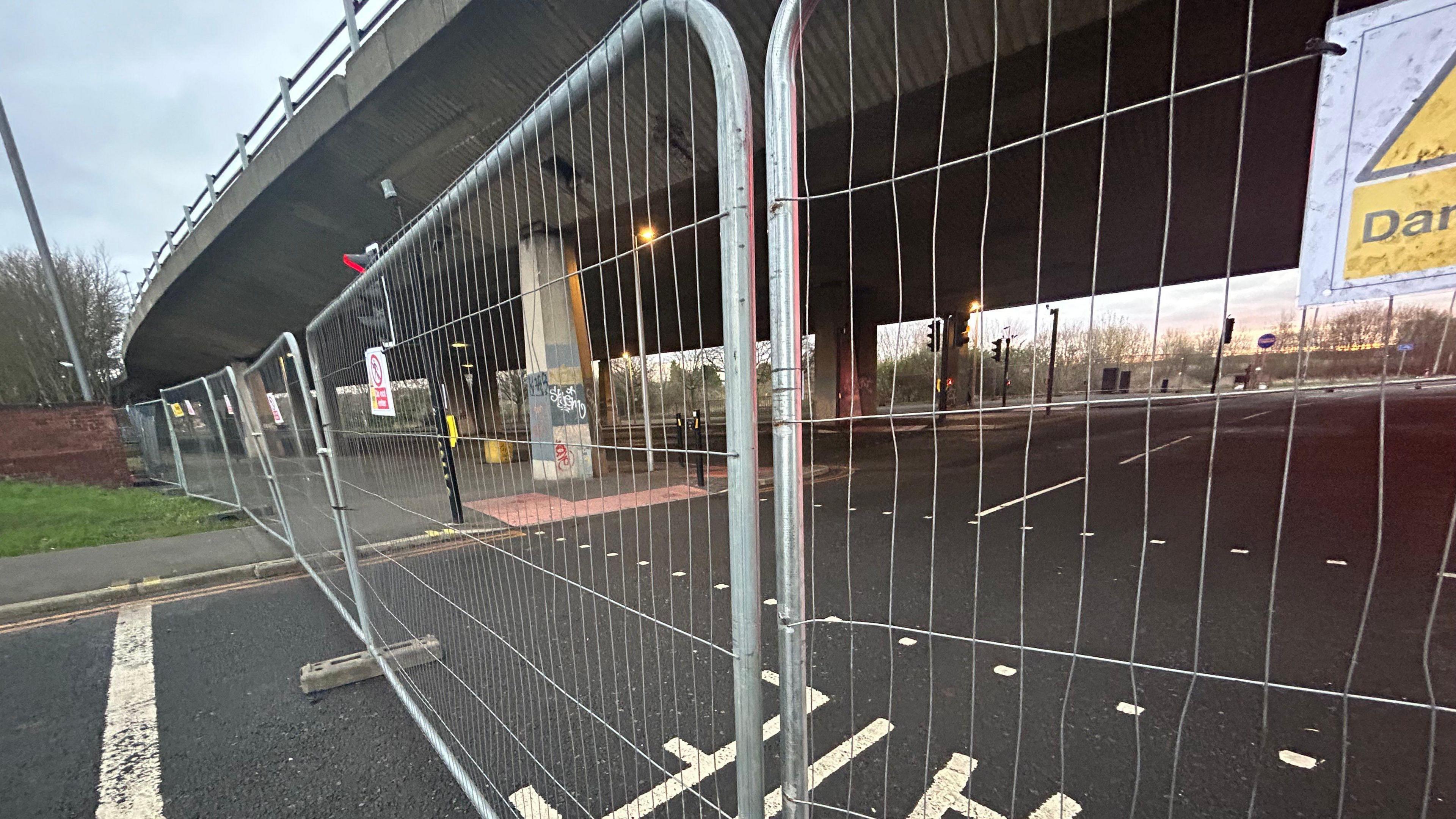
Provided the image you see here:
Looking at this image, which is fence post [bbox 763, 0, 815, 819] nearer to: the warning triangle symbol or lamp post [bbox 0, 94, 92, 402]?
the warning triangle symbol

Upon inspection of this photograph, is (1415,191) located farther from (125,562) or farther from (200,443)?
(200,443)

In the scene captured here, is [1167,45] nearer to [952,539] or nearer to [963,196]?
[963,196]

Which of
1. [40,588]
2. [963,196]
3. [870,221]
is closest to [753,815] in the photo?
[40,588]

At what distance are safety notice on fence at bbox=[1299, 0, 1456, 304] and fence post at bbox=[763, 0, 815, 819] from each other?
786 millimetres

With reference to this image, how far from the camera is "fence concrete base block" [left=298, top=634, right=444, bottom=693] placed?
281cm

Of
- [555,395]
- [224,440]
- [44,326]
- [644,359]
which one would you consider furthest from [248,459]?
[44,326]

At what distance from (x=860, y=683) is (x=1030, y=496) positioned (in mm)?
5221

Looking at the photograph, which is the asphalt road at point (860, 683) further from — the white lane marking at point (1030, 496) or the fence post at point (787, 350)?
the white lane marking at point (1030, 496)

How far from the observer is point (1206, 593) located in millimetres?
3777

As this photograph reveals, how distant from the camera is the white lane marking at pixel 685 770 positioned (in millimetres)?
2082

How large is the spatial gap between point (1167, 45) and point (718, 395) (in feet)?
25.7

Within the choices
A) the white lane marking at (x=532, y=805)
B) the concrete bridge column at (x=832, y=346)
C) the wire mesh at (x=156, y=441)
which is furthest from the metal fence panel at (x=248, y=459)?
the concrete bridge column at (x=832, y=346)

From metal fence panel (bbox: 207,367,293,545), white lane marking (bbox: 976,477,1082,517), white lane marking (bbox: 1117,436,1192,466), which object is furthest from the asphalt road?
white lane marking (bbox: 1117,436,1192,466)

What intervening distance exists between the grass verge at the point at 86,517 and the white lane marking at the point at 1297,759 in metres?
10.7
